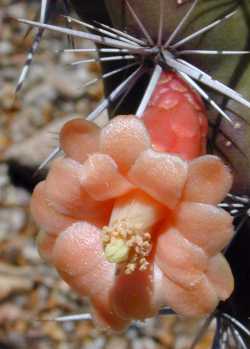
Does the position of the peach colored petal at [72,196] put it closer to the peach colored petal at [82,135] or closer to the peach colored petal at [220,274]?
the peach colored petal at [82,135]

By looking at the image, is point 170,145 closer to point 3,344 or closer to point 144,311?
point 144,311

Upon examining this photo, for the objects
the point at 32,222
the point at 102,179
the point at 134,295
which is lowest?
the point at 32,222

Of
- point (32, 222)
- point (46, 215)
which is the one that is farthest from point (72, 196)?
point (32, 222)

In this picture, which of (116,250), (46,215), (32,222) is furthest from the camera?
(32,222)

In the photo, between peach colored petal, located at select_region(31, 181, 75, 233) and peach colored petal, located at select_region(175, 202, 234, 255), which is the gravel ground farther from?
peach colored petal, located at select_region(175, 202, 234, 255)

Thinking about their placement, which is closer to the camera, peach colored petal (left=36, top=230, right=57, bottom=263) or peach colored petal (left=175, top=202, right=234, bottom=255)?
peach colored petal (left=175, top=202, right=234, bottom=255)

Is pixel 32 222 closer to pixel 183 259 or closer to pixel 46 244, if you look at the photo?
pixel 46 244

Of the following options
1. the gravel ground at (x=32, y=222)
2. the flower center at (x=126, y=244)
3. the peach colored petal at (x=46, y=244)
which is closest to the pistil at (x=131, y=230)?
the flower center at (x=126, y=244)

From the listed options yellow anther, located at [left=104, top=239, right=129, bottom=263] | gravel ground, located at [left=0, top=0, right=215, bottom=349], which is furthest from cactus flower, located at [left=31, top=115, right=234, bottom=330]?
gravel ground, located at [left=0, top=0, right=215, bottom=349]
